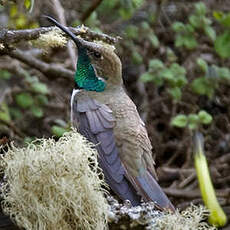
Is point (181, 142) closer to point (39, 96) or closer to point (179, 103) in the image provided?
point (179, 103)

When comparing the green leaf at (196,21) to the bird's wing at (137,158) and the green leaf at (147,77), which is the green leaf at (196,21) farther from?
the bird's wing at (137,158)

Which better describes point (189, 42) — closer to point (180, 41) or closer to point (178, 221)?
point (180, 41)

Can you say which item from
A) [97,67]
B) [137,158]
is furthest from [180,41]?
[137,158]

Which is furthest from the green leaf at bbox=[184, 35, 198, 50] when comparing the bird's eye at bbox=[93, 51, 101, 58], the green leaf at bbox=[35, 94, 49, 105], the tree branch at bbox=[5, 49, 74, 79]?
the bird's eye at bbox=[93, 51, 101, 58]

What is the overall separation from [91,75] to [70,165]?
1093 millimetres

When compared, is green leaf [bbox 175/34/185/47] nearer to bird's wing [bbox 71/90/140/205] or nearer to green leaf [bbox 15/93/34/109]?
green leaf [bbox 15/93/34/109]

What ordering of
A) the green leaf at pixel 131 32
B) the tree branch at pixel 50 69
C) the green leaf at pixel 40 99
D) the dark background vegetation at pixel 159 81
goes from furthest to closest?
1. the green leaf at pixel 131 32
2. the green leaf at pixel 40 99
3. the dark background vegetation at pixel 159 81
4. the tree branch at pixel 50 69

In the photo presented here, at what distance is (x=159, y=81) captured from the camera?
3504 mm

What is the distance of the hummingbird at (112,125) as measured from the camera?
2.15m

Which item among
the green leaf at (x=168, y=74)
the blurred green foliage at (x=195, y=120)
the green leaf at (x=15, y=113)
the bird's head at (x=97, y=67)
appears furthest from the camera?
the green leaf at (x=15, y=113)

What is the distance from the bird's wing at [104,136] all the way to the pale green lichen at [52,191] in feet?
1.76

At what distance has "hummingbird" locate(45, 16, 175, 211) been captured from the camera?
84.6 inches

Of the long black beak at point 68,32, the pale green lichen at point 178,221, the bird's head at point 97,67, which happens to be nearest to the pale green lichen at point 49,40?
the long black beak at point 68,32

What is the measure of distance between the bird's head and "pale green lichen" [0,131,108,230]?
3.20ft
